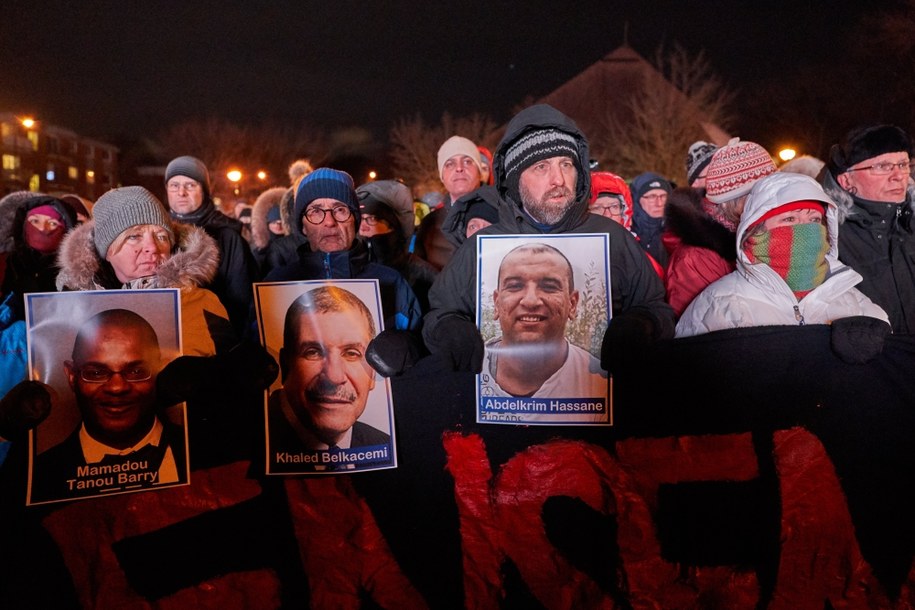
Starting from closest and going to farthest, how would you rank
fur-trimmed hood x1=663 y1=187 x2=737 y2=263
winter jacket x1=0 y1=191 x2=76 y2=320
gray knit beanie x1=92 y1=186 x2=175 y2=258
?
1. gray knit beanie x1=92 y1=186 x2=175 y2=258
2. fur-trimmed hood x1=663 y1=187 x2=737 y2=263
3. winter jacket x1=0 y1=191 x2=76 y2=320

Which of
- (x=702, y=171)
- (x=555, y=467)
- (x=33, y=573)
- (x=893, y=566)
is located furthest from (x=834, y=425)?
(x=33, y=573)

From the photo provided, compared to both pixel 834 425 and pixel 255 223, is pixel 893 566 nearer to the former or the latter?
pixel 834 425

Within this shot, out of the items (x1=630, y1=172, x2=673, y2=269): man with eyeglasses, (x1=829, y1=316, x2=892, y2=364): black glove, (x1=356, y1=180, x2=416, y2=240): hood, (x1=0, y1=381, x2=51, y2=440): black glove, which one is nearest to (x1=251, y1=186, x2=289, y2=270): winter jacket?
(x1=356, y1=180, x2=416, y2=240): hood

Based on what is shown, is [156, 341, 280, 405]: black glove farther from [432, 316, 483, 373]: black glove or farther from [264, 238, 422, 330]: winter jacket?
[432, 316, 483, 373]: black glove

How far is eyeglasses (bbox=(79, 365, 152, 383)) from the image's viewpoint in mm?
2303

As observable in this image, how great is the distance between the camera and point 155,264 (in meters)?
2.70

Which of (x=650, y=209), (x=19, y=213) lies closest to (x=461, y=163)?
(x=650, y=209)

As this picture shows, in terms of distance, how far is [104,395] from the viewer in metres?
2.31

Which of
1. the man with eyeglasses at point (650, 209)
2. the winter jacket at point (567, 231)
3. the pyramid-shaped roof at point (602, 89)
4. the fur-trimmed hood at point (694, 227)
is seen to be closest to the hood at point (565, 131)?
the winter jacket at point (567, 231)

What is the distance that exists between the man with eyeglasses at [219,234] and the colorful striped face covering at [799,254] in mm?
2687

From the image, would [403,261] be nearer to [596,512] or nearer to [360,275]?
[360,275]

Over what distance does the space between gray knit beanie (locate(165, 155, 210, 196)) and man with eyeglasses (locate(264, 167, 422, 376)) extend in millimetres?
2206

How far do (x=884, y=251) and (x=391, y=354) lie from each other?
248 centimetres

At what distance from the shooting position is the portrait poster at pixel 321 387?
2451 millimetres
